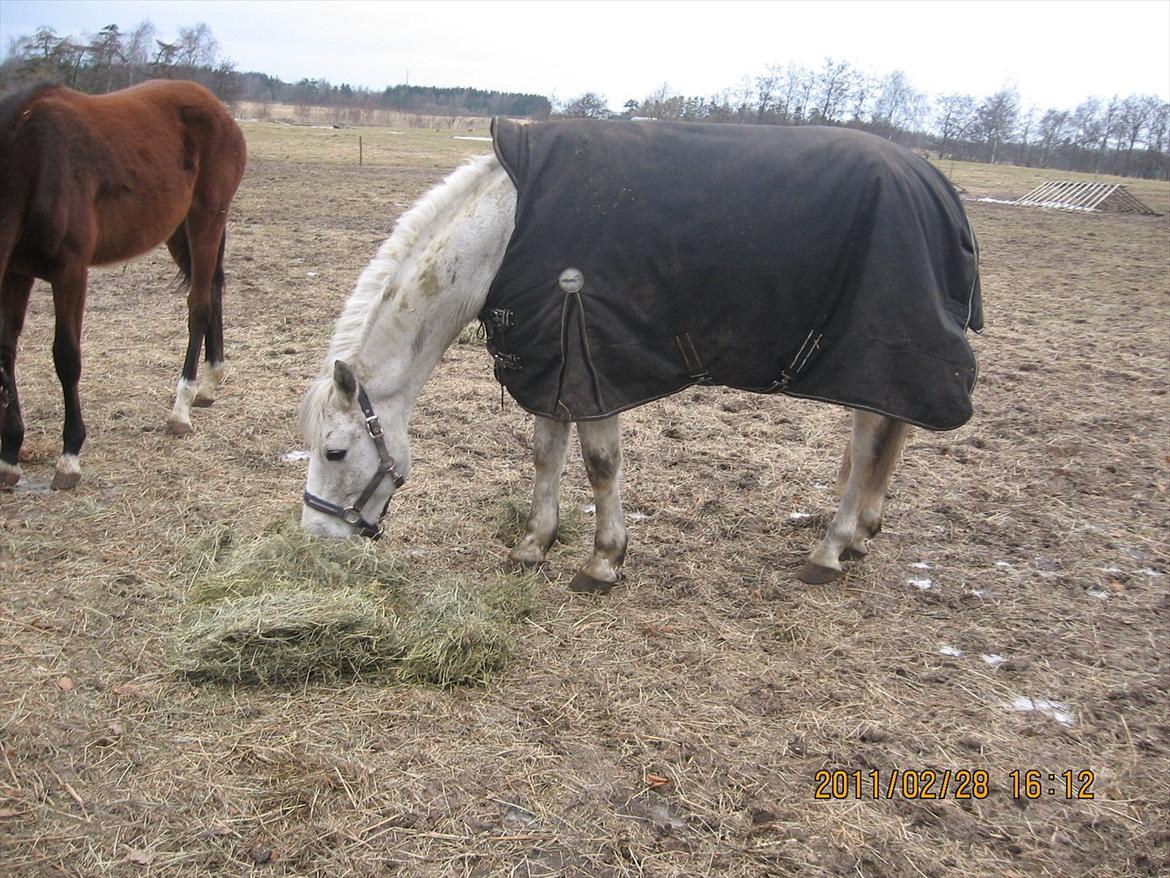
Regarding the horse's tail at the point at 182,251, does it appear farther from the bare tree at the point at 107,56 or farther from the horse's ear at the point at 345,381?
the bare tree at the point at 107,56

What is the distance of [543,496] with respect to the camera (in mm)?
3779

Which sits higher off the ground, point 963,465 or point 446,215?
point 446,215

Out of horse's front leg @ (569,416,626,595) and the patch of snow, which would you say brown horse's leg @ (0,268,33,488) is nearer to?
horse's front leg @ (569,416,626,595)

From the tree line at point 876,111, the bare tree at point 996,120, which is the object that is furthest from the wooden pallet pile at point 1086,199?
the bare tree at point 996,120

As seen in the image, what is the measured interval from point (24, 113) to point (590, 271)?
3.10 metres

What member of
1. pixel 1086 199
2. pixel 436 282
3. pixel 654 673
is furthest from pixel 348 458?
pixel 1086 199

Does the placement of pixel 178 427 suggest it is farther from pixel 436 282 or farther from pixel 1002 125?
pixel 1002 125

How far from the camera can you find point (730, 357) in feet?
11.5

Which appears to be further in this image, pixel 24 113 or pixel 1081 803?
pixel 24 113

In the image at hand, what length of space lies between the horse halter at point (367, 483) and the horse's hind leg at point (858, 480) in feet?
6.16

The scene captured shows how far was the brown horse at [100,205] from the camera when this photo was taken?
13.6 ft

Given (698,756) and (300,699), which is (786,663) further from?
(300,699)

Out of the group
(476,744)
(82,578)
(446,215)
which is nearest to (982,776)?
(476,744)

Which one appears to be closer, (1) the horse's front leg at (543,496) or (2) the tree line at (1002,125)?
(1) the horse's front leg at (543,496)
